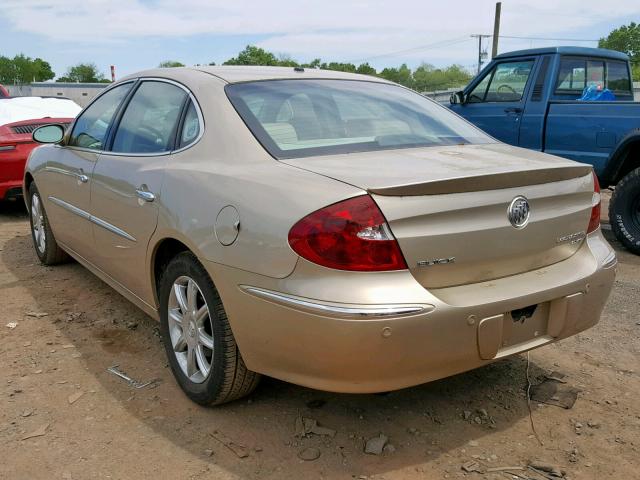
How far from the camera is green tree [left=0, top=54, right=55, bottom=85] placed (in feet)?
353

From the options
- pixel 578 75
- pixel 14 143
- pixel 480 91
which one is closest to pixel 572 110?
pixel 578 75

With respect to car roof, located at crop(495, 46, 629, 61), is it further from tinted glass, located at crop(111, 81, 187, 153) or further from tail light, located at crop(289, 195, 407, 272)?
tail light, located at crop(289, 195, 407, 272)

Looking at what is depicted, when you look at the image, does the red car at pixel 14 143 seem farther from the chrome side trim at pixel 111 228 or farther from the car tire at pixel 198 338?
the car tire at pixel 198 338

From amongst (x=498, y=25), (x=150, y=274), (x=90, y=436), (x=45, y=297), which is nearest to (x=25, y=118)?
(x=45, y=297)

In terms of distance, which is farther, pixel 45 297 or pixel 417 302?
pixel 45 297

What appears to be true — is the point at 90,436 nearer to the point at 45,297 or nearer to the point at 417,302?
the point at 417,302

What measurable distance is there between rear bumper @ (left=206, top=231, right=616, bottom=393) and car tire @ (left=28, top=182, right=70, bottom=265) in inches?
120

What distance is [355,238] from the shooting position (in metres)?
2.25

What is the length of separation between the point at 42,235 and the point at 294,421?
3416 millimetres

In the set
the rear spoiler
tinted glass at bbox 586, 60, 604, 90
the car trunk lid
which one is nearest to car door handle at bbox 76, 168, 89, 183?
the car trunk lid

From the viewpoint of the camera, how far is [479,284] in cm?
246

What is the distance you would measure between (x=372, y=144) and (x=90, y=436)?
1832 millimetres

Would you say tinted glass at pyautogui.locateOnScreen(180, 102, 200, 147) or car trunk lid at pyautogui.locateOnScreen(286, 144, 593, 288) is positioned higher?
tinted glass at pyautogui.locateOnScreen(180, 102, 200, 147)

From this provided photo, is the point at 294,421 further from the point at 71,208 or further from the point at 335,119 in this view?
→ the point at 71,208
